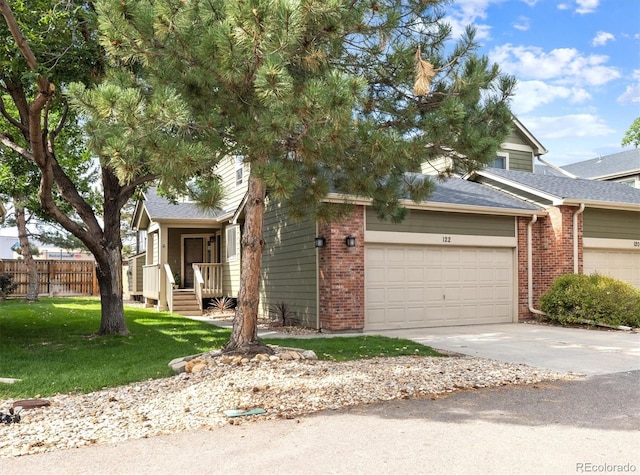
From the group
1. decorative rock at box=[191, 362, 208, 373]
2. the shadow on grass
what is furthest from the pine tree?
Answer: the shadow on grass

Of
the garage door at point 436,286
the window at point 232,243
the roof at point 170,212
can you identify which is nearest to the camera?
the garage door at point 436,286

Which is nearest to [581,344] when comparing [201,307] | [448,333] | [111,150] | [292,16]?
[448,333]

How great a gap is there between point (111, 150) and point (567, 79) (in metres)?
15.8

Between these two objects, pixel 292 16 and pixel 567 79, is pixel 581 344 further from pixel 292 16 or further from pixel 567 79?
pixel 567 79

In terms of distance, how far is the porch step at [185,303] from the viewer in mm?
16062

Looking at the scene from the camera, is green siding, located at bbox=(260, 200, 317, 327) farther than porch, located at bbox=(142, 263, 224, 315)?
No

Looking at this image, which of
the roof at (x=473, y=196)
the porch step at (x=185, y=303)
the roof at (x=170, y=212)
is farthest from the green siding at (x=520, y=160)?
the porch step at (x=185, y=303)

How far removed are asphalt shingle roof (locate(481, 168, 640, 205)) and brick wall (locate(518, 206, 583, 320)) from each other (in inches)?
23.8

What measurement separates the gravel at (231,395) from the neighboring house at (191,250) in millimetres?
8588

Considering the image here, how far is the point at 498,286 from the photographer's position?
13.5 m

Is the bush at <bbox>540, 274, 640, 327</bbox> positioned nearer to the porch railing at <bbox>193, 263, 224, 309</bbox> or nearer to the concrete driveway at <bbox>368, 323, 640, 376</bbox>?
the concrete driveway at <bbox>368, 323, 640, 376</bbox>

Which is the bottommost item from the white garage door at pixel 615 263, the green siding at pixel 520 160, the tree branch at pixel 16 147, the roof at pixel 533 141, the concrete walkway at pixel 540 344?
the concrete walkway at pixel 540 344

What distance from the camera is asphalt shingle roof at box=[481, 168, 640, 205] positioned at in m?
14.1

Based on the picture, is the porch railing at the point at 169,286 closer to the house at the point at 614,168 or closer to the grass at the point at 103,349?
the grass at the point at 103,349
